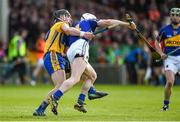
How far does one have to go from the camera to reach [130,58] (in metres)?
34.3

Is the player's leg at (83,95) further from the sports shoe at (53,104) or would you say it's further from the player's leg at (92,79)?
the sports shoe at (53,104)

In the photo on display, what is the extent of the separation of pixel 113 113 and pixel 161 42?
8.86 feet

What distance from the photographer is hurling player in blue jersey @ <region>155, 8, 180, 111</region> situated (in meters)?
18.4

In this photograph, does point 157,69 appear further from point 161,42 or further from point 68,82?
point 68,82

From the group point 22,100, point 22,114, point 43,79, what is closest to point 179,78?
point 43,79

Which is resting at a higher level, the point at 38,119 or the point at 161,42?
the point at 161,42

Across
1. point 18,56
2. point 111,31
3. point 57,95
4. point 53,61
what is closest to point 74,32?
point 53,61

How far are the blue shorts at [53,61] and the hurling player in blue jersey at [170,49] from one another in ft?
10.3

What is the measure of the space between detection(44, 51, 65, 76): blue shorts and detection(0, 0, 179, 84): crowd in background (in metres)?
16.9

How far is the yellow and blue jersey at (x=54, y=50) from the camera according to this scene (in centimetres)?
1622

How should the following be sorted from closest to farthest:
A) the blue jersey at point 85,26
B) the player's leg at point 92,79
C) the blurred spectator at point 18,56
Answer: the blue jersey at point 85,26, the player's leg at point 92,79, the blurred spectator at point 18,56

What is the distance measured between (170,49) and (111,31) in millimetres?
17624

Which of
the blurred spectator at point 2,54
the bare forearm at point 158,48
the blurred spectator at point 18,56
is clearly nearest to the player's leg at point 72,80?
the bare forearm at point 158,48

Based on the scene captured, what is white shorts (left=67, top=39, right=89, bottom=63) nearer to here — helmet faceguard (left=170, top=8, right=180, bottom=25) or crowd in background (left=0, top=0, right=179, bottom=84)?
helmet faceguard (left=170, top=8, right=180, bottom=25)
